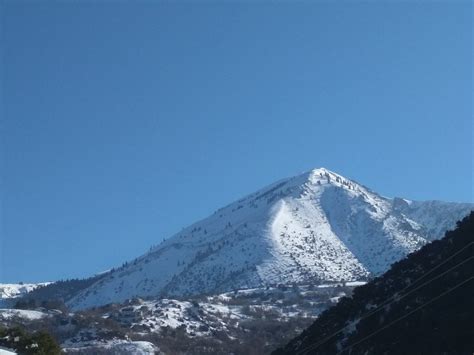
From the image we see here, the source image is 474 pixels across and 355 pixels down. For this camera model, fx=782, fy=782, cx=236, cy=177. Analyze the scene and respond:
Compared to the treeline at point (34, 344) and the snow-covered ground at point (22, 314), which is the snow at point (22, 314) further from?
the treeline at point (34, 344)

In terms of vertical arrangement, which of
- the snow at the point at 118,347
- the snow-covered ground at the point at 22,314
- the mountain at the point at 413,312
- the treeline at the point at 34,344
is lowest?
the mountain at the point at 413,312

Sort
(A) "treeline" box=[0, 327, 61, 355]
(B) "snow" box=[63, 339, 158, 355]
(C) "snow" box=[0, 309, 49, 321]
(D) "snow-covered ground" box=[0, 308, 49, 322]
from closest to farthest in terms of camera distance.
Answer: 1. (A) "treeline" box=[0, 327, 61, 355]
2. (B) "snow" box=[63, 339, 158, 355]
3. (D) "snow-covered ground" box=[0, 308, 49, 322]
4. (C) "snow" box=[0, 309, 49, 321]

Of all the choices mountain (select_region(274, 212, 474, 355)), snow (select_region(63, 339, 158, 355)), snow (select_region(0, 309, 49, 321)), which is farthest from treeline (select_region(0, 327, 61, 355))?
snow (select_region(0, 309, 49, 321))

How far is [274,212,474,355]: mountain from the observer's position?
1406 inches

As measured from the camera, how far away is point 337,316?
4806cm

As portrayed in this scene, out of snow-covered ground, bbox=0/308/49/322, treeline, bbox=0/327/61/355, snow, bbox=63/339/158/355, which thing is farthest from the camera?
snow-covered ground, bbox=0/308/49/322

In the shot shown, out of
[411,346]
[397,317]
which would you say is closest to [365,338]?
[397,317]

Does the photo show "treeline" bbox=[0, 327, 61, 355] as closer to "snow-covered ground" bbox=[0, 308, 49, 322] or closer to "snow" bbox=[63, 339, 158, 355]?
"snow" bbox=[63, 339, 158, 355]

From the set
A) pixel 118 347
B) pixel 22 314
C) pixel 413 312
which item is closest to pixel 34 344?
pixel 413 312

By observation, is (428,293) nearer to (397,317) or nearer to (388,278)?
(397,317)

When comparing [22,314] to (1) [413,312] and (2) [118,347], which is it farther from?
(1) [413,312]

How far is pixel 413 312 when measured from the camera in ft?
131

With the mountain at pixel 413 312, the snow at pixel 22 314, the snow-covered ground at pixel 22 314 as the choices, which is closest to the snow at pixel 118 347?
the snow-covered ground at pixel 22 314

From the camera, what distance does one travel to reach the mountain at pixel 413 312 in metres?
35.7
